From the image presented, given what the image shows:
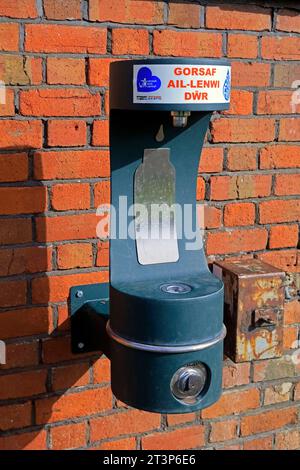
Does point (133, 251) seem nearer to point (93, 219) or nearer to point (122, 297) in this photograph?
point (122, 297)

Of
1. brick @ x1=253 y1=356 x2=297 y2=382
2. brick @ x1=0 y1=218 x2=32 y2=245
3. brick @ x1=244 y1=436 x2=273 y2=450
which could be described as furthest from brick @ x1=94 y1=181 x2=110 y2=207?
brick @ x1=244 y1=436 x2=273 y2=450

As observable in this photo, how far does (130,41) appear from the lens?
1.91 meters

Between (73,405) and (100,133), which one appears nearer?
(100,133)

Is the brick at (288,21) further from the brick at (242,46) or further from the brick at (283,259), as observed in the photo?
→ the brick at (283,259)

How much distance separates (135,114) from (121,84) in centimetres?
16

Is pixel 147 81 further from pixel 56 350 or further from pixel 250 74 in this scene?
pixel 56 350

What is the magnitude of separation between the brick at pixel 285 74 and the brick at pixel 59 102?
64 centimetres

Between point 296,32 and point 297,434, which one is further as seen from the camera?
point 297,434

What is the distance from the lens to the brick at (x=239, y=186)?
2.11m

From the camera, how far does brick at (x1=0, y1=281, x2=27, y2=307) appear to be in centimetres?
190

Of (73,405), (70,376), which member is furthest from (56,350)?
(73,405)

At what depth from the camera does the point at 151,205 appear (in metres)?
1.71

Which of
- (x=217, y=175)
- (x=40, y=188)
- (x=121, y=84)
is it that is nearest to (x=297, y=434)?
(x=217, y=175)

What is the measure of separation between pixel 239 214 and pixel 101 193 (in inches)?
20.0
